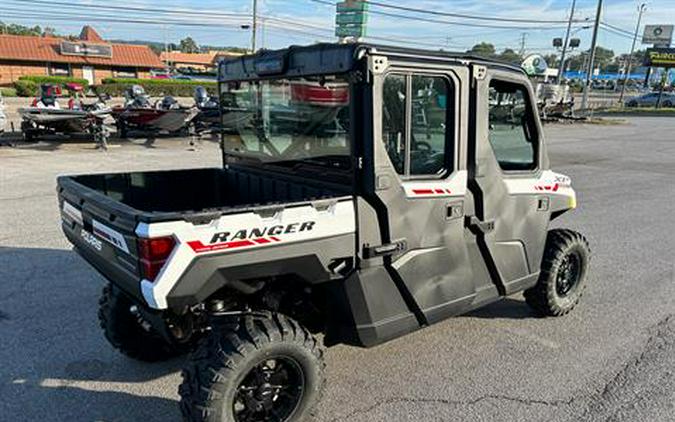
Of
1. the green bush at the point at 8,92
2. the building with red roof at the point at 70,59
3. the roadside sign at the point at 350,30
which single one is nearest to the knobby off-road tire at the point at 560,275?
the roadside sign at the point at 350,30

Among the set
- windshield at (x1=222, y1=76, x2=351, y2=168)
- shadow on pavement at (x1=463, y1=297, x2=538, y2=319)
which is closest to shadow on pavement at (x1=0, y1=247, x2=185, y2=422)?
windshield at (x1=222, y1=76, x2=351, y2=168)

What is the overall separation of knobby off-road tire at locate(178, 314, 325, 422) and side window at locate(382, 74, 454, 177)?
1170 mm

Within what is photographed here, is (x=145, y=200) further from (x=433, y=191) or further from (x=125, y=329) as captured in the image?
(x=433, y=191)

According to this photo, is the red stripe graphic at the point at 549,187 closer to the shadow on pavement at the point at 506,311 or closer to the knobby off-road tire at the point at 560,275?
the knobby off-road tire at the point at 560,275

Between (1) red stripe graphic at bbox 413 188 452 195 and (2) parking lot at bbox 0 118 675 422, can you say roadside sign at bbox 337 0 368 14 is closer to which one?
(2) parking lot at bbox 0 118 675 422

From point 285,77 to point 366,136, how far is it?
2.61ft

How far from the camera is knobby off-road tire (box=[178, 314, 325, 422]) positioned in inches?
101

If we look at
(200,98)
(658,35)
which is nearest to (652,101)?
(658,35)

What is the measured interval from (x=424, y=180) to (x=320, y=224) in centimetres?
78

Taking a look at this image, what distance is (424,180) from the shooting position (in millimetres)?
3137

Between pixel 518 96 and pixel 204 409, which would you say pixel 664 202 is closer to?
pixel 518 96

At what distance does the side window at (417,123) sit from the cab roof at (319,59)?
0.48ft

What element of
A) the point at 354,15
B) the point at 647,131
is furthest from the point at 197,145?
the point at 647,131

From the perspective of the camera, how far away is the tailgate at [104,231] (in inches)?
96.8
